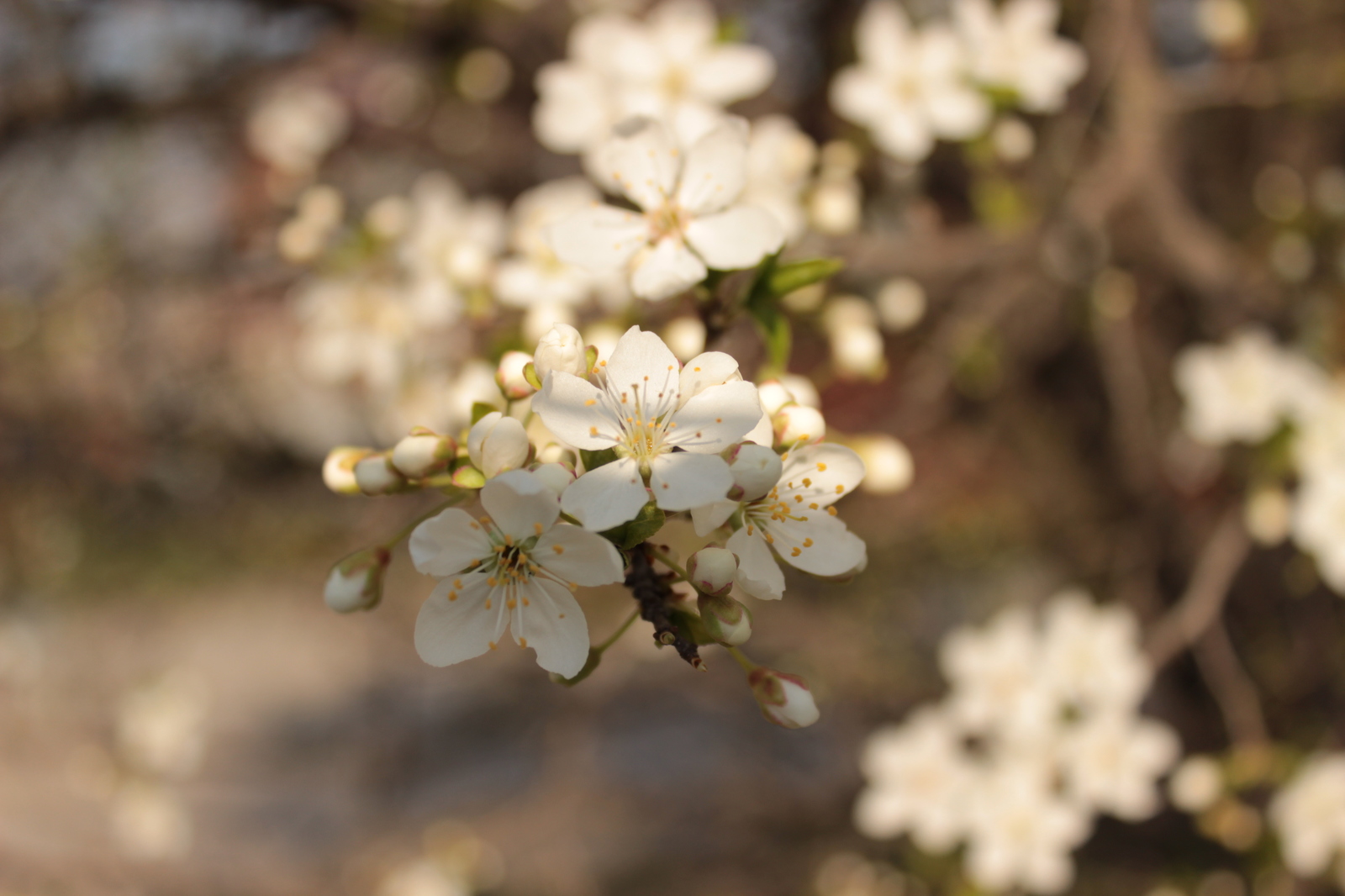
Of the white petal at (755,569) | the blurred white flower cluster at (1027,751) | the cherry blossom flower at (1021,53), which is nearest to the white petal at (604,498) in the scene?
the white petal at (755,569)

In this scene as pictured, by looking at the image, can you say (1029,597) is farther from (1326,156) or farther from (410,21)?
(410,21)

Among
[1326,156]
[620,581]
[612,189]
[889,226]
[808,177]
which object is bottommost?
[620,581]

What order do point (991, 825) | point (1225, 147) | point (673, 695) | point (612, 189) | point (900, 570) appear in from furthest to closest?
point (673, 695), point (900, 570), point (1225, 147), point (991, 825), point (612, 189)

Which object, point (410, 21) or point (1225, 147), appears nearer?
point (410, 21)

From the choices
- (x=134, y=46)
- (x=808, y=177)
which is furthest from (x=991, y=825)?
(x=134, y=46)

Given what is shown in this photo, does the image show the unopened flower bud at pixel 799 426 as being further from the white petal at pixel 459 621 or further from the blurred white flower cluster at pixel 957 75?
the blurred white flower cluster at pixel 957 75
